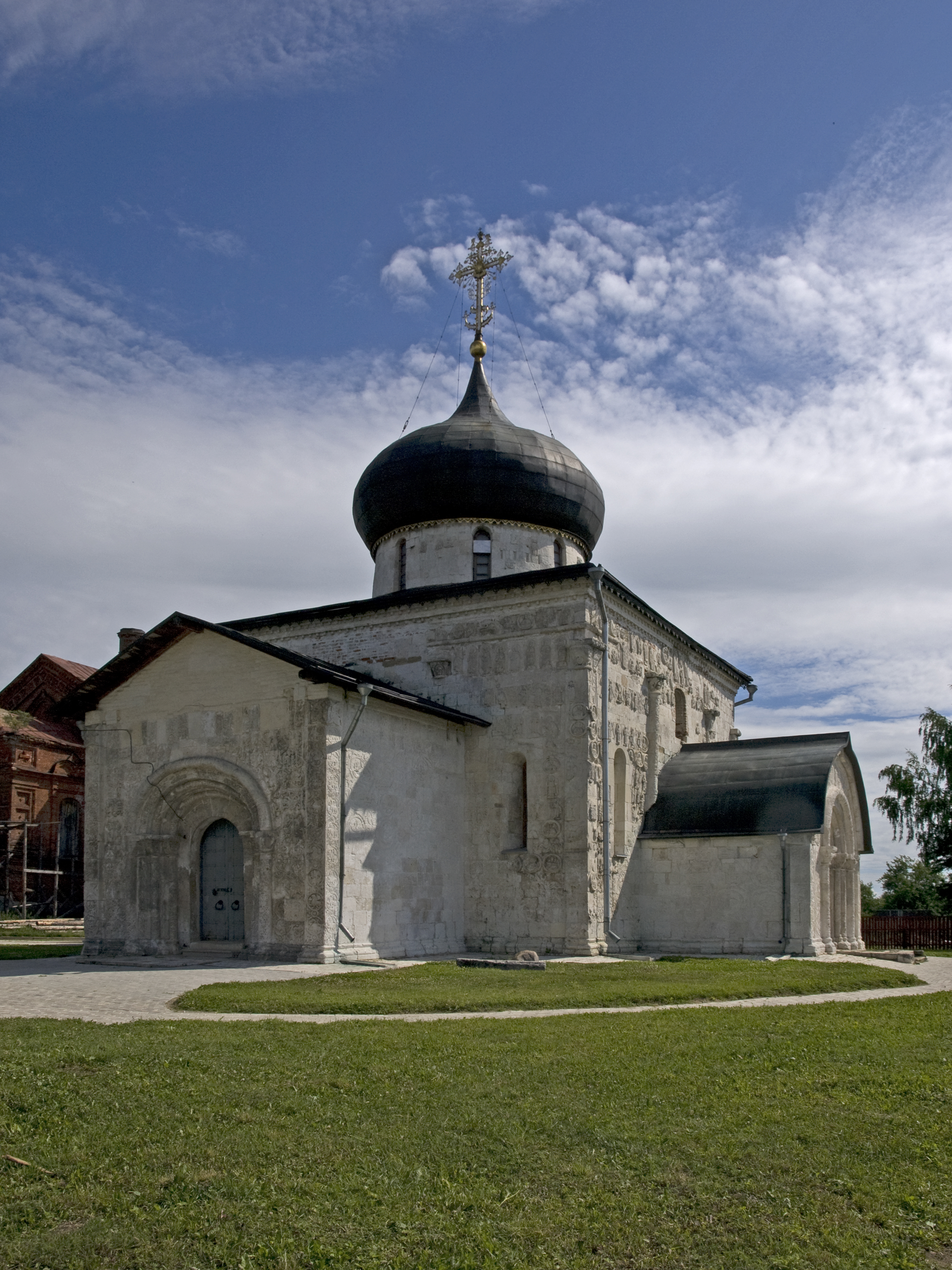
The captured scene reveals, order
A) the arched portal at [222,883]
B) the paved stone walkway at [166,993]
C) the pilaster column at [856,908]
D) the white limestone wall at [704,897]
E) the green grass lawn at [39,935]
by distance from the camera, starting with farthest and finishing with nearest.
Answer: the green grass lawn at [39,935] → the pilaster column at [856,908] → the white limestone wall at [704,897] → the arched portal at [222,883] → the paved stone walkway at [166,993]

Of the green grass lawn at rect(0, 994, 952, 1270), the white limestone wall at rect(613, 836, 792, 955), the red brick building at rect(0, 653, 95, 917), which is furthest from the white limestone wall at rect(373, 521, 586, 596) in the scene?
the green grass lawn at rect(0, 994, 952, 1270)

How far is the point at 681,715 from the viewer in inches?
909

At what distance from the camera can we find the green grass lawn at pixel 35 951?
17.1 metres

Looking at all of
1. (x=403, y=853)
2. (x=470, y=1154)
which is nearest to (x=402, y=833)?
(x=403, y=853)

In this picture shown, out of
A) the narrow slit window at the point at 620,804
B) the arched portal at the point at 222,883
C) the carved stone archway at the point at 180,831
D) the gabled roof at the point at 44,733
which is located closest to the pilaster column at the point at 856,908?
the narrow slit window at the point at 620,804

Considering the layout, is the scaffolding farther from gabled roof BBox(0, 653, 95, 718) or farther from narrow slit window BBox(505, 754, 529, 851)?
narrow slit window BBox(505, 754, 529, 851)

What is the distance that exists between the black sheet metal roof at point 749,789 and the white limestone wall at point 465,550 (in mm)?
4652

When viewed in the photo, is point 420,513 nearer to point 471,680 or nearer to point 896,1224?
point 471,680

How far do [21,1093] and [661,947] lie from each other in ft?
46.4

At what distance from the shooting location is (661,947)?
18891 millimetres

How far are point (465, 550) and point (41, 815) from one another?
56.9 feet

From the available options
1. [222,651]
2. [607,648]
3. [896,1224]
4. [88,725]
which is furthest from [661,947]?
[896,1224]

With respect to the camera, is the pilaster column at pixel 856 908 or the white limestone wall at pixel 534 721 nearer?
the white limestone wall at pixel 534 721

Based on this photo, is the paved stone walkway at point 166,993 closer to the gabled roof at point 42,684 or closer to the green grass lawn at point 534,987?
the green grass lawn at point 534,987
